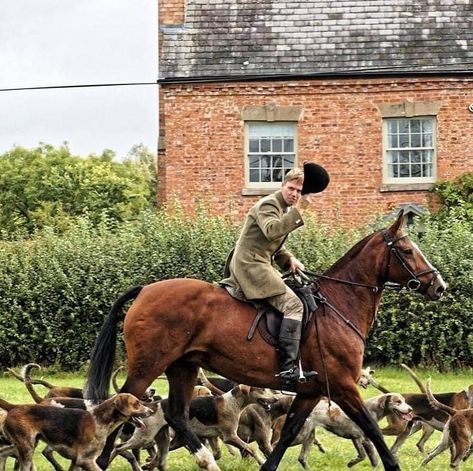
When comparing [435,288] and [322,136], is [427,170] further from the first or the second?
[435,288]

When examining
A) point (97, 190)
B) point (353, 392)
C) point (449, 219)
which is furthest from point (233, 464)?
point (97, 190)

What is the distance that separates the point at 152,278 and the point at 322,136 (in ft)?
18.9

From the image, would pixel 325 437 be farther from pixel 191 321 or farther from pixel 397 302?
pixel 397 302

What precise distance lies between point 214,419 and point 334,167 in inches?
606

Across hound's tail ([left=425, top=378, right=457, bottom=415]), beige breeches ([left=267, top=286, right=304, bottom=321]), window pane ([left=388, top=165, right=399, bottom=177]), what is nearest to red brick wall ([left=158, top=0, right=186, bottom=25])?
window pane ([left=388, top=165, right=399, bottom=177])

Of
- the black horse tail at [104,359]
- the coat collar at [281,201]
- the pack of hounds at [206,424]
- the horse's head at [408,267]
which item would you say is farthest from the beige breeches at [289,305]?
the pack of hounds at [206,424]

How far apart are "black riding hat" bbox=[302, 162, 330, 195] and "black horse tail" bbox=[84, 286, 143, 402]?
74.4 inches

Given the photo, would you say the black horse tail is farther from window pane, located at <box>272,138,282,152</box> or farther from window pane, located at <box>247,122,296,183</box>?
window pane, located at <box>272,138,282,152</box>

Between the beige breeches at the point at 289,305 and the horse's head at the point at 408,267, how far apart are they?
113 cm

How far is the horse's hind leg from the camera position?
11.7 metres

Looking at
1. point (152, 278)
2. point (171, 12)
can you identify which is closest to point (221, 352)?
point (152, 278)

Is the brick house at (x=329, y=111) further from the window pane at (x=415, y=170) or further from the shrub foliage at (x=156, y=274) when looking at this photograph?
the shrub foliage at (x=156, y=274)

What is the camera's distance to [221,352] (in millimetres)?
11664

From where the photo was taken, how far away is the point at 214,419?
506 inches
